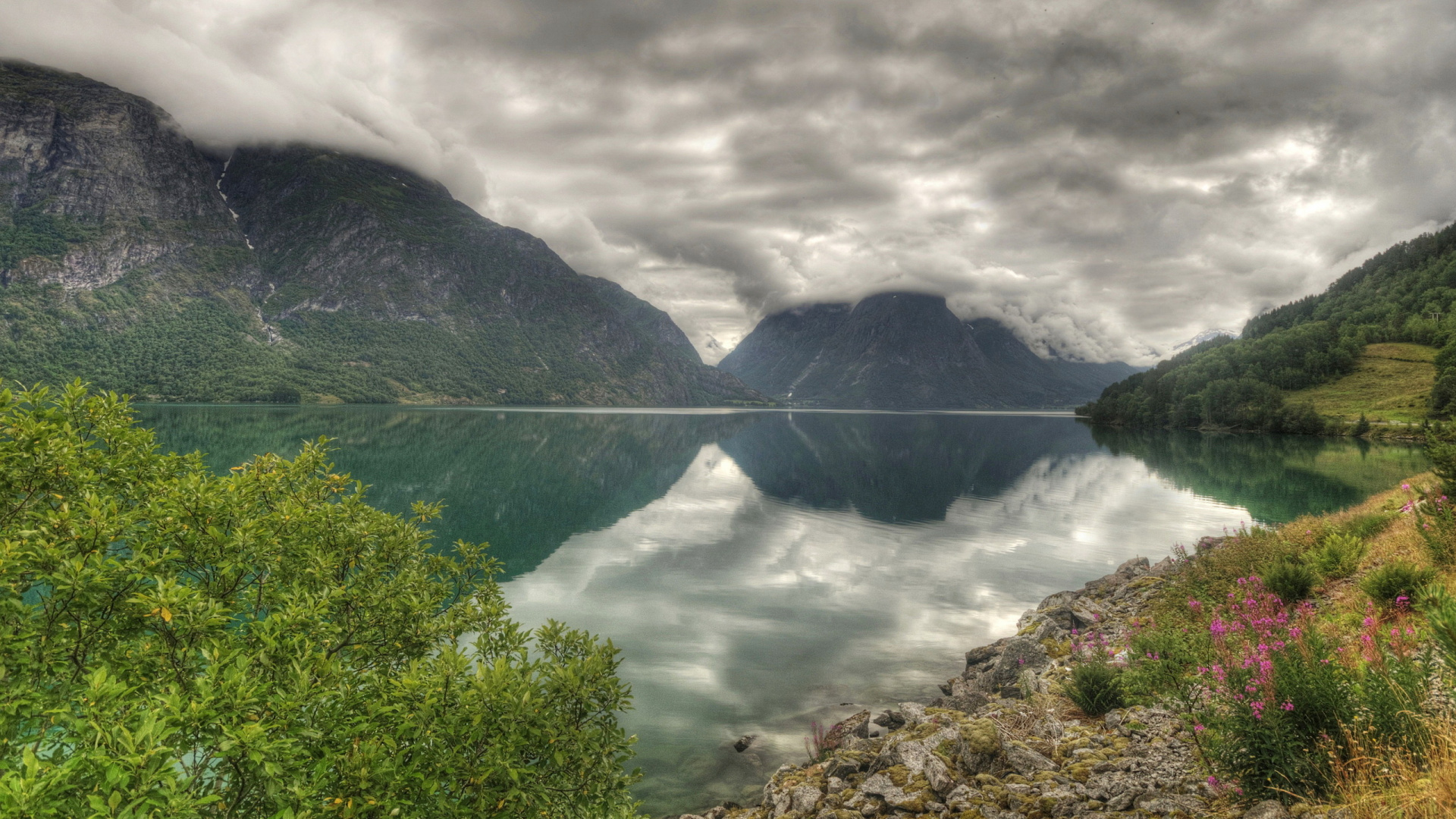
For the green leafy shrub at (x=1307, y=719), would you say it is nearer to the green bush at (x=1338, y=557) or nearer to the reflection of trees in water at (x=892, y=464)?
the green bush at (x=1338, y=557)

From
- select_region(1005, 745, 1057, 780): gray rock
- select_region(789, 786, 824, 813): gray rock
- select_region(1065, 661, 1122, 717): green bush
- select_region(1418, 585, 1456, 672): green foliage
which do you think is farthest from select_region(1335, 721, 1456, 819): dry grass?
select_region(789, 786, 824, 813): gray rock

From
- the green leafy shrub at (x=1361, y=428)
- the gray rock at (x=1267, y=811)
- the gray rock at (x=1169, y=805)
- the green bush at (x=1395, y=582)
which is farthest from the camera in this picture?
the green leafy shrub at (x=1361, y=428)

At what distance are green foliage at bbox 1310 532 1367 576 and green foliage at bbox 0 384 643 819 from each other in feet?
64.2

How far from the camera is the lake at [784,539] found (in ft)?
60.1

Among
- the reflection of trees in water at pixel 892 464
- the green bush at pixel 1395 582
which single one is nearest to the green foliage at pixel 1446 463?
the green bush at pixel 1395 582

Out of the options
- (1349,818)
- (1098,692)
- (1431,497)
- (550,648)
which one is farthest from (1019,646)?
(550,648)

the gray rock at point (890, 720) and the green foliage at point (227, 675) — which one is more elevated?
the green foliage at point (227, 675)

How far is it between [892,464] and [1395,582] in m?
72.5

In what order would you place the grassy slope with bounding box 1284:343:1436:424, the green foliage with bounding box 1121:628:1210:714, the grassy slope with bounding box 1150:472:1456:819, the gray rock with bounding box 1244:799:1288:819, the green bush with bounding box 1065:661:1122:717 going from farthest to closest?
the grassy slope with bounding box 1284:343:1436:424
the green bush with bounding box 1065:661:1122:717
the green foliage with bounding box 1121:628:1210:714
the gray rock with bounding box 1244:799:1288:819
the grassy slope with bounding box 1150:472:1456:819

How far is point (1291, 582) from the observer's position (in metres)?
15.7

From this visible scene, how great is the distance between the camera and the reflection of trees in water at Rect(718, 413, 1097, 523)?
55125 millimetres

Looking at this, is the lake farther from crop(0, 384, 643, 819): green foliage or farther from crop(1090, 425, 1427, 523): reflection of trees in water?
crop(0, 384, 643, 819): green foliage

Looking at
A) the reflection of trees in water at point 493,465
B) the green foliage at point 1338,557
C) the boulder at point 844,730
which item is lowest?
the reflection of trees in water at point 493,465

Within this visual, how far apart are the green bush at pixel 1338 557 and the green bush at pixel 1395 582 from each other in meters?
4.29
